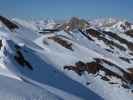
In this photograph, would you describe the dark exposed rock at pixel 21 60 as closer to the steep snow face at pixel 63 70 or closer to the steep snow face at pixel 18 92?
the steep snow face at pixel 63 70

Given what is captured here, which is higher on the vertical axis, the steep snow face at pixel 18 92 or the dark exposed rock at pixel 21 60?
the steep snow face at pixel 18 92

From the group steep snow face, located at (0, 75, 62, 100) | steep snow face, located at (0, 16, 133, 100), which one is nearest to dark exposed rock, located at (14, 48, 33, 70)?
steep snow face, located at (0, 16, 133, 100)

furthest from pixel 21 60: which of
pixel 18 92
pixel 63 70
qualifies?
pixel 18 92

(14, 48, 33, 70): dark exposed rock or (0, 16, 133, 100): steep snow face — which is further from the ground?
(14, 48, 33, 70): dark exposed rock

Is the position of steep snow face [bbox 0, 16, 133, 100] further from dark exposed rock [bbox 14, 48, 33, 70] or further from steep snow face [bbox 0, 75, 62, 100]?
steep snow face [bbox 0, 75, 62, 100]

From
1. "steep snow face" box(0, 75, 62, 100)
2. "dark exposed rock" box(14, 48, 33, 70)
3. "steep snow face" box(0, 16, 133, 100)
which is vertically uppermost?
"steep snow face" box(0, 75, 62, 100)

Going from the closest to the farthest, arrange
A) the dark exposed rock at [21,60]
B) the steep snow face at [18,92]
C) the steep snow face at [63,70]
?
the steep snow face at [18,92], the steep snow face at [63,70], the dark exposed rock at [21,60]

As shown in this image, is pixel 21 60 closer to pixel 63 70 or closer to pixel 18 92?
pixel 63 70

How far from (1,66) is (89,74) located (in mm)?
28722

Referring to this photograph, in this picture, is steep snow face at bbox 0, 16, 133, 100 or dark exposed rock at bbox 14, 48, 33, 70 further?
dark exposed rock at bbox 14, 48, 33, 70

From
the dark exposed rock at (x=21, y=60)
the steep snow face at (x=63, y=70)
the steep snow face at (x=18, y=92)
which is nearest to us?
the steep snow face at (x=18, y=92)

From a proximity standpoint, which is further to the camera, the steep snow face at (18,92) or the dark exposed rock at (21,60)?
the dark exposed rock at (21,60)

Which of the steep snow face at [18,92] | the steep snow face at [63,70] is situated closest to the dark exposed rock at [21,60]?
the steep snow face at [63,70]

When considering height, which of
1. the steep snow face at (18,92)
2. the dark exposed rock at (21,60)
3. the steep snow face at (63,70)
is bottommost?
the steep snow face at (63,70)
